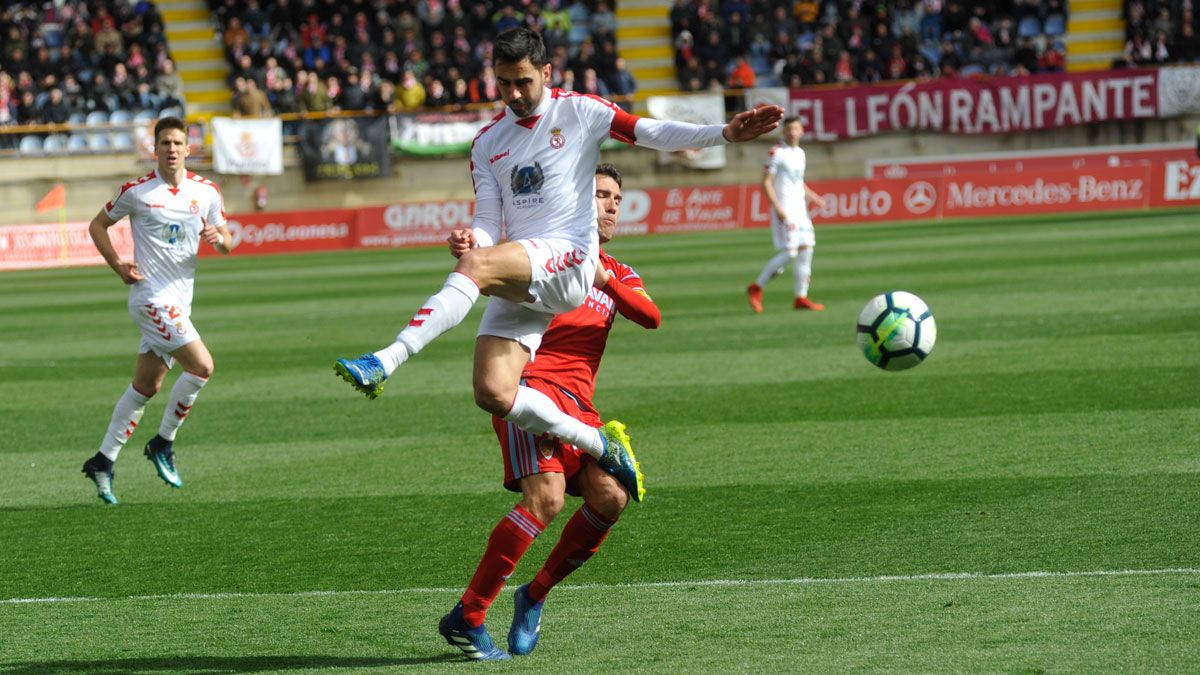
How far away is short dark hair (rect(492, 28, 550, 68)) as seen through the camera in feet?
18.6

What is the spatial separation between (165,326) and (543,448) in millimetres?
4488

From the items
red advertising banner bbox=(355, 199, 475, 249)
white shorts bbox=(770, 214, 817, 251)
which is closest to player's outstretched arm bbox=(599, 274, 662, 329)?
white shorts bbox=(770, 214, 817, 251)

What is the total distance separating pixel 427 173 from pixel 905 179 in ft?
37.2

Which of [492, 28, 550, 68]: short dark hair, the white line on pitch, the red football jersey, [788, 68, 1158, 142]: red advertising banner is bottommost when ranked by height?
[788, 68, 1158, 142]: red advertising banner

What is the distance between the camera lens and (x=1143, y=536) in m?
6.97

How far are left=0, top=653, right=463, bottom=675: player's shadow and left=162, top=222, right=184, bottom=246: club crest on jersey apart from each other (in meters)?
4.33

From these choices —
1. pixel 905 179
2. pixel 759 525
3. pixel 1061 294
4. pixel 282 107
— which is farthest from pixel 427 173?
pixel 759 525

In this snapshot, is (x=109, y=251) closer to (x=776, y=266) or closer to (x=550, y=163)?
(x=550, y=163)

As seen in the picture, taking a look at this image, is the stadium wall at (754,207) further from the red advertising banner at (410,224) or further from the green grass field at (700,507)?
the green grass field at (700,507)

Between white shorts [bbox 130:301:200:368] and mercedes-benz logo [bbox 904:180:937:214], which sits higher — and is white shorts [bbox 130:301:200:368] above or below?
above

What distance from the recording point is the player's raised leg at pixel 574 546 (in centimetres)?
562

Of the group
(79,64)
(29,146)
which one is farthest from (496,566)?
Answer: (79,64)

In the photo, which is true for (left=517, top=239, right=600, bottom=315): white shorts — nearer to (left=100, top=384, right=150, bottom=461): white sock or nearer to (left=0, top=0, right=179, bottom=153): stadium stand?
(left=100, top=384, right=150, bottom=461): white sock

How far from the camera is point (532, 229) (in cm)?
582
